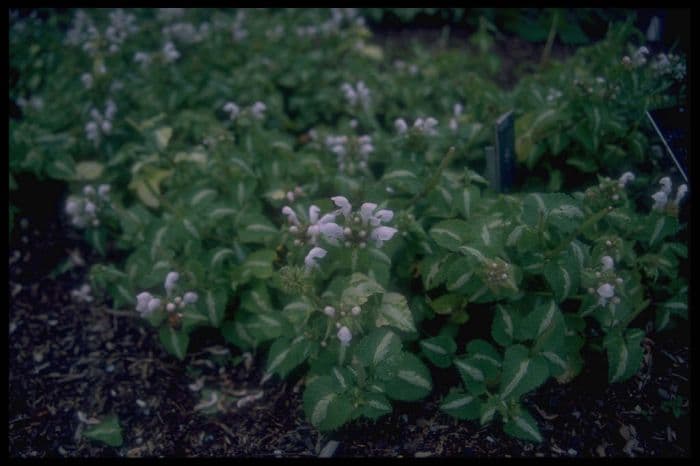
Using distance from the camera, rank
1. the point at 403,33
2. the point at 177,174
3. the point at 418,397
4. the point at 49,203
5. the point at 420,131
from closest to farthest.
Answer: the point at 418,397
the point at 420,131
the point at 177,174
the point at 49,203
the point at 403,33

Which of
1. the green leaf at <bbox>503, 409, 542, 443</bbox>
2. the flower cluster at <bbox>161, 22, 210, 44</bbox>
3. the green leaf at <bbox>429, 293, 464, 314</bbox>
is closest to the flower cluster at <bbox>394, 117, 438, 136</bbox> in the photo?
the green leaf at <bbox>429, 293, 464, 314</bbox>

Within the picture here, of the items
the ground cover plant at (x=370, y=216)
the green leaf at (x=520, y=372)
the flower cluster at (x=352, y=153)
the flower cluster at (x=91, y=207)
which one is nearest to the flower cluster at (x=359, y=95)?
the ground cover plant at (x=370, y=216)

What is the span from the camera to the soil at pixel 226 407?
267 cm

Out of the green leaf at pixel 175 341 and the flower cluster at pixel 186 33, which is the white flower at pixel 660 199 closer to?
the green leaf at pixel 175 341

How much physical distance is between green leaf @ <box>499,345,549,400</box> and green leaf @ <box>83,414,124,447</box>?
83.6 inches

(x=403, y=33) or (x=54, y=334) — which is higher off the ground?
(x=403, y=33)

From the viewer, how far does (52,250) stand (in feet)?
13.6

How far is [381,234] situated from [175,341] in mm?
1456

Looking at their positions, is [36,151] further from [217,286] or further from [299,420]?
[299,420]

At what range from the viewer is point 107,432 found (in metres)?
2.94

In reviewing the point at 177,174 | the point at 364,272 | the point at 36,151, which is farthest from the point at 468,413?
the point at 36,151

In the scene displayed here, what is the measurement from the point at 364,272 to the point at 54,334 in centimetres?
231

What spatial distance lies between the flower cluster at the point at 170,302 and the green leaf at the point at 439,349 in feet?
4.38

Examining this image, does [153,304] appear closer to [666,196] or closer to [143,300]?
[143,300]
